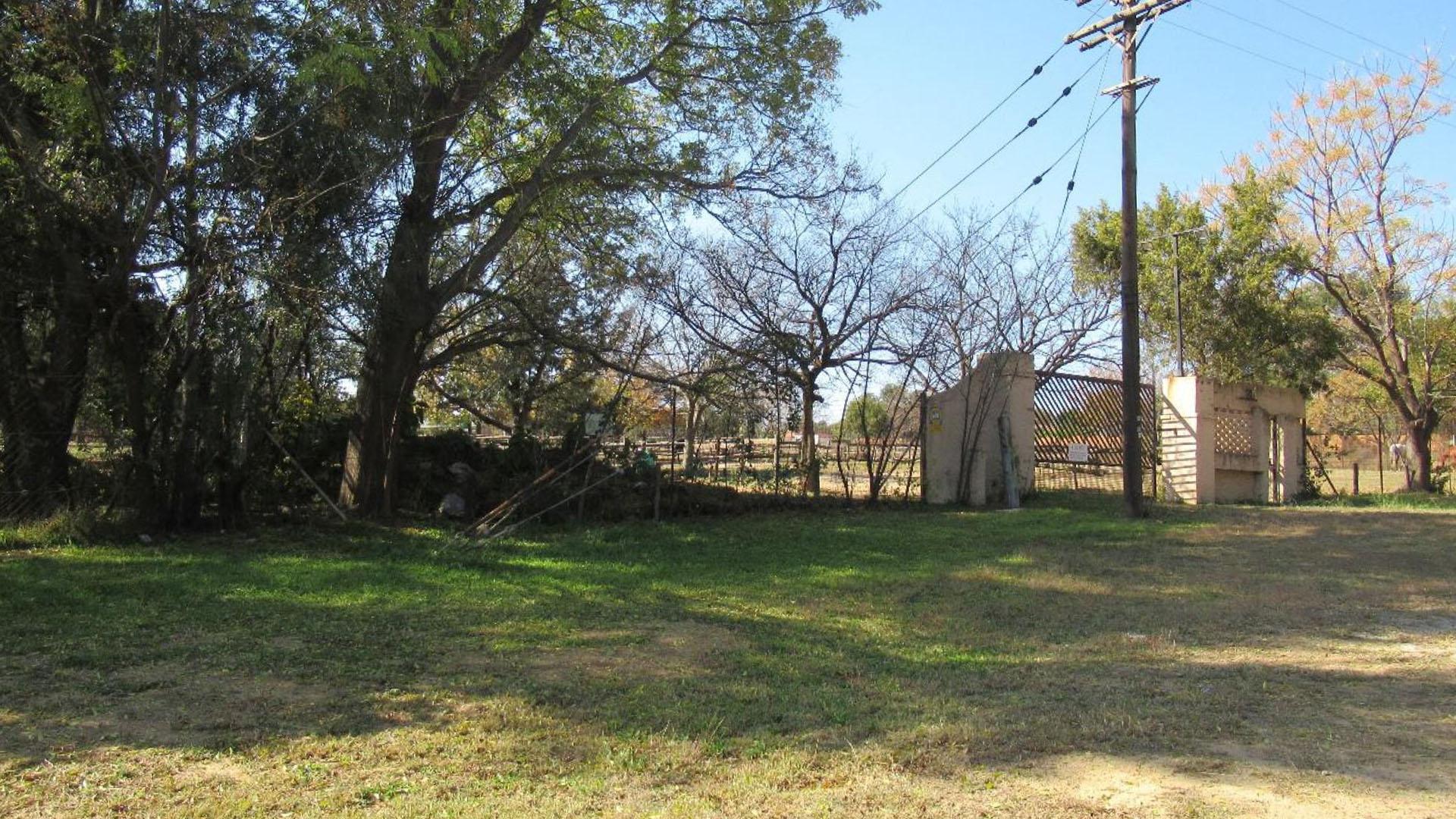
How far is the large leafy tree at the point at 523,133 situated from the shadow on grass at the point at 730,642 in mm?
2398

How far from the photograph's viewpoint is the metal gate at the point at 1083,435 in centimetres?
1748

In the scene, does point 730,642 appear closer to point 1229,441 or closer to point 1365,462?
point 1229,441

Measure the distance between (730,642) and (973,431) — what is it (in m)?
10.4

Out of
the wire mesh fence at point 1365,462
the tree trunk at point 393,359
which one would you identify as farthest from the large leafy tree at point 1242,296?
the tree trunk at point 393,359

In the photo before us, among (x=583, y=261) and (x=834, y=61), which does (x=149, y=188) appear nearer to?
(x=583, y=261)

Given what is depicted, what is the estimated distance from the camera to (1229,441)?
1838cm

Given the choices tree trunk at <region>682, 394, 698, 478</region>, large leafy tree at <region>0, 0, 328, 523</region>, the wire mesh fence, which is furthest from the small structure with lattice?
large leafy tree at <region>0, 0, 328, 523</region>

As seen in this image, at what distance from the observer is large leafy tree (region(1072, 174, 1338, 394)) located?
71.5 feet

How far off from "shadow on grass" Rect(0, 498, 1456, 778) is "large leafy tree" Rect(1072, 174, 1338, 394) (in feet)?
36.3

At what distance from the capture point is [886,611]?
26.0 feet

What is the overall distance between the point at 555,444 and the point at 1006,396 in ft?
24.4

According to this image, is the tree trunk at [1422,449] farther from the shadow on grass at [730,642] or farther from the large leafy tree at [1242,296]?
the shadow on grass at [730,642]

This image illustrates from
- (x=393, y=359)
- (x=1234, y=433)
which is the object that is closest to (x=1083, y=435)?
(x=1234, y=433)

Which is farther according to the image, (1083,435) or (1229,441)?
(1229,441)
